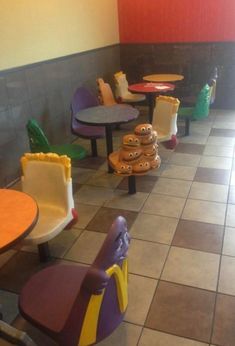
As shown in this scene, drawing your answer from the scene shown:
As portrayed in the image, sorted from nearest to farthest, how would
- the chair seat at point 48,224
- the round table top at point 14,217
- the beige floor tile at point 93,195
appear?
the round table top at point 14,217 < the chair seat at point 48,224 < the beige floor tile at point 93,195

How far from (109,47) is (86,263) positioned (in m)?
4.15

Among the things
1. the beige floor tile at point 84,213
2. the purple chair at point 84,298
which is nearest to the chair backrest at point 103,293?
the purple chair at point 84,298

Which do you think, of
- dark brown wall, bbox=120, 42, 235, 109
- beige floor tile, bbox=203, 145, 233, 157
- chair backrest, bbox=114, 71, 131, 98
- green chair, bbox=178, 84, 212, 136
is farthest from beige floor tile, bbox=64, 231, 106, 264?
dark brown wall, bbox=120, 42, 235, 109

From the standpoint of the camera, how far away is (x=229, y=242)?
2.32 metres

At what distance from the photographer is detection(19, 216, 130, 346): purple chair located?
119 centimetres

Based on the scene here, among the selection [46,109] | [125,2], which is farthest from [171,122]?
[125,2]

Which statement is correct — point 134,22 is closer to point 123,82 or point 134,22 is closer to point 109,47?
point 109,47

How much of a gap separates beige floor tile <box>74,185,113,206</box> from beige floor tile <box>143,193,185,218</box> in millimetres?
405

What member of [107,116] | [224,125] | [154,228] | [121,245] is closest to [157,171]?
[107,116]

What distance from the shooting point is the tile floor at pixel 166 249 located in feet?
5.59

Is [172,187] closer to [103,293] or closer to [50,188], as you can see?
[50,188]

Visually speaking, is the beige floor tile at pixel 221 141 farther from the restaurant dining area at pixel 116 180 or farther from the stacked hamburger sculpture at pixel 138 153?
the stacked hamburger sculpture at pixel 138 153

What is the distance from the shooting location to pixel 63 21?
388cm

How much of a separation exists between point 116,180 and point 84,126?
0.88 metres
